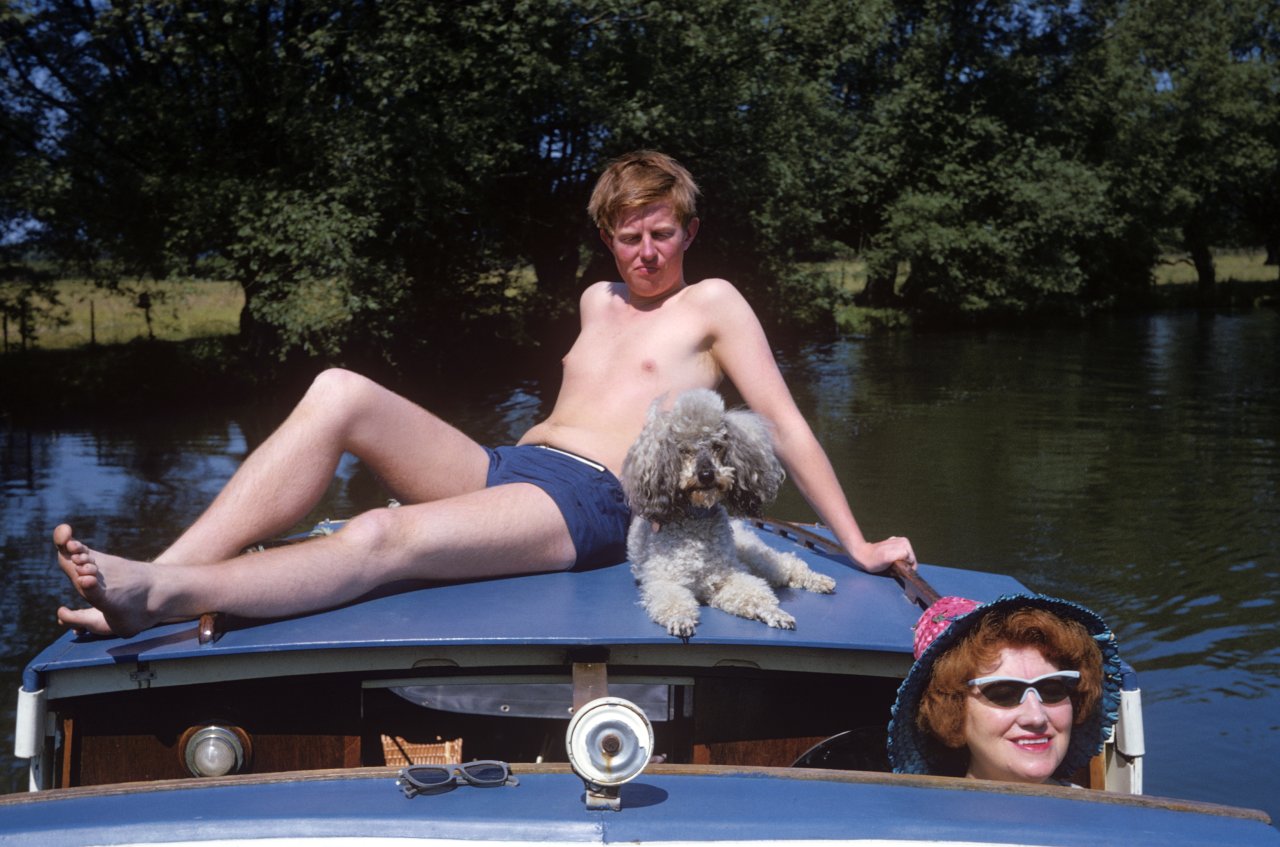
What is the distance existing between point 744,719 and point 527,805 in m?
1.51

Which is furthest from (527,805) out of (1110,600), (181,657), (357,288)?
(357,288)

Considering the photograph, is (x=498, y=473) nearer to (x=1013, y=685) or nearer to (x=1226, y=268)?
(x=1013, y=685)

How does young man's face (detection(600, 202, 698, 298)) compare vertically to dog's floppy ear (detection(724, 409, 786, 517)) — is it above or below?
above

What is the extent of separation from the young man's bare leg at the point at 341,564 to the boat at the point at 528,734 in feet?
0.20

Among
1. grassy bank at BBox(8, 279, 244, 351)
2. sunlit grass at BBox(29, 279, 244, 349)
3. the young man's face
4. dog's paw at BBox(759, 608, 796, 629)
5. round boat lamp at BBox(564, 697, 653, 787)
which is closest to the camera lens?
round boat lamp at BBox(564, 697, 653, 787)

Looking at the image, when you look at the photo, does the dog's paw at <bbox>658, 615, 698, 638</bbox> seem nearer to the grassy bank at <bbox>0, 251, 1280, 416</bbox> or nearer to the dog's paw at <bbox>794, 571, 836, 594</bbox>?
the dog's paw at <bbox>794, 571, 836, 594</bbox>

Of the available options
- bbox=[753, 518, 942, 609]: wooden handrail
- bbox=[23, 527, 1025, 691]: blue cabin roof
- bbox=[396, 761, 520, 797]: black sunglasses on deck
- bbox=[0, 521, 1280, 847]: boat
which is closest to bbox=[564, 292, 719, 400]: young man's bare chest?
bbox=[753, 518, 942, 609]: wooden handrail

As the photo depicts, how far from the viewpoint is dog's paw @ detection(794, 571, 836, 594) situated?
401 cm

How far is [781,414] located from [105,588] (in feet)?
7.30

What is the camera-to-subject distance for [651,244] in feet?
14.6

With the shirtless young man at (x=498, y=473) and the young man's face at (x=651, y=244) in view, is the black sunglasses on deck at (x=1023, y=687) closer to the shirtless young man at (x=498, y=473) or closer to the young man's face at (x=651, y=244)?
the shirtless young man at (x=498, y=473)

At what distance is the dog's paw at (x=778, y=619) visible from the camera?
3.39 meters

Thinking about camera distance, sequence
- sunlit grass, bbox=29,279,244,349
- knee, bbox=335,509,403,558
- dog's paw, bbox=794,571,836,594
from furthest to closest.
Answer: sunlit grass, bbox=29,279,244,349, dog's paw, bbox=794,571,836,594, knee, bbox=335,509,403,558

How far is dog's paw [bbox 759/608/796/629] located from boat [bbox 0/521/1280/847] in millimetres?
37
